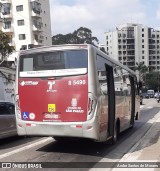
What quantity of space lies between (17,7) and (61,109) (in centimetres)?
6604

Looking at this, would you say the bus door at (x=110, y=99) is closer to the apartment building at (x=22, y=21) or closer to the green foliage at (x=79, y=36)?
the apartment building at (x=22, y=21)

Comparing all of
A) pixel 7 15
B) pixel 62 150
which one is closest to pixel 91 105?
pixel 62 150

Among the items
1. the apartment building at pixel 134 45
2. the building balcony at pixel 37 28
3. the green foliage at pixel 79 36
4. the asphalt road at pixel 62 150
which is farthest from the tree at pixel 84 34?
the asphalt road at pixel 62 150

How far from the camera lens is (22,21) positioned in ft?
242

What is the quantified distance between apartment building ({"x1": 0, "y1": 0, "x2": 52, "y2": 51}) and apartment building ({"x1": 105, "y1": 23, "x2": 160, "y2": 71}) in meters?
88.0

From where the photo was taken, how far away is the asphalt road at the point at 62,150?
1019 centimetres

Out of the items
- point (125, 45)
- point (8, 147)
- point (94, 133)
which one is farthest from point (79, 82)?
point (125, 45)

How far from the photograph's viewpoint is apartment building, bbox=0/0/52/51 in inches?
2872

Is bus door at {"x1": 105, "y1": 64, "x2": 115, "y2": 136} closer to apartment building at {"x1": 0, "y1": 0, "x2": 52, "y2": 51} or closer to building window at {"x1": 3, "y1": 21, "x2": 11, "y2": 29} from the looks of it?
apartment building at {"x1": 0, "y1": 0, "x2": 52, "y2": 51}

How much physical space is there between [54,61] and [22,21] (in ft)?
212

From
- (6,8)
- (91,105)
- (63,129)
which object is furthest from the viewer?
(6,8)

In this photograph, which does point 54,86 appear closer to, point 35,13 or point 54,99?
point 54,99

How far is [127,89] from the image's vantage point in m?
15.9

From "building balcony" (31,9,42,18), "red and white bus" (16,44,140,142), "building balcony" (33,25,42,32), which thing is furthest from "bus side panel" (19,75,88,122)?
"building balcony" (31,9,42,18)
